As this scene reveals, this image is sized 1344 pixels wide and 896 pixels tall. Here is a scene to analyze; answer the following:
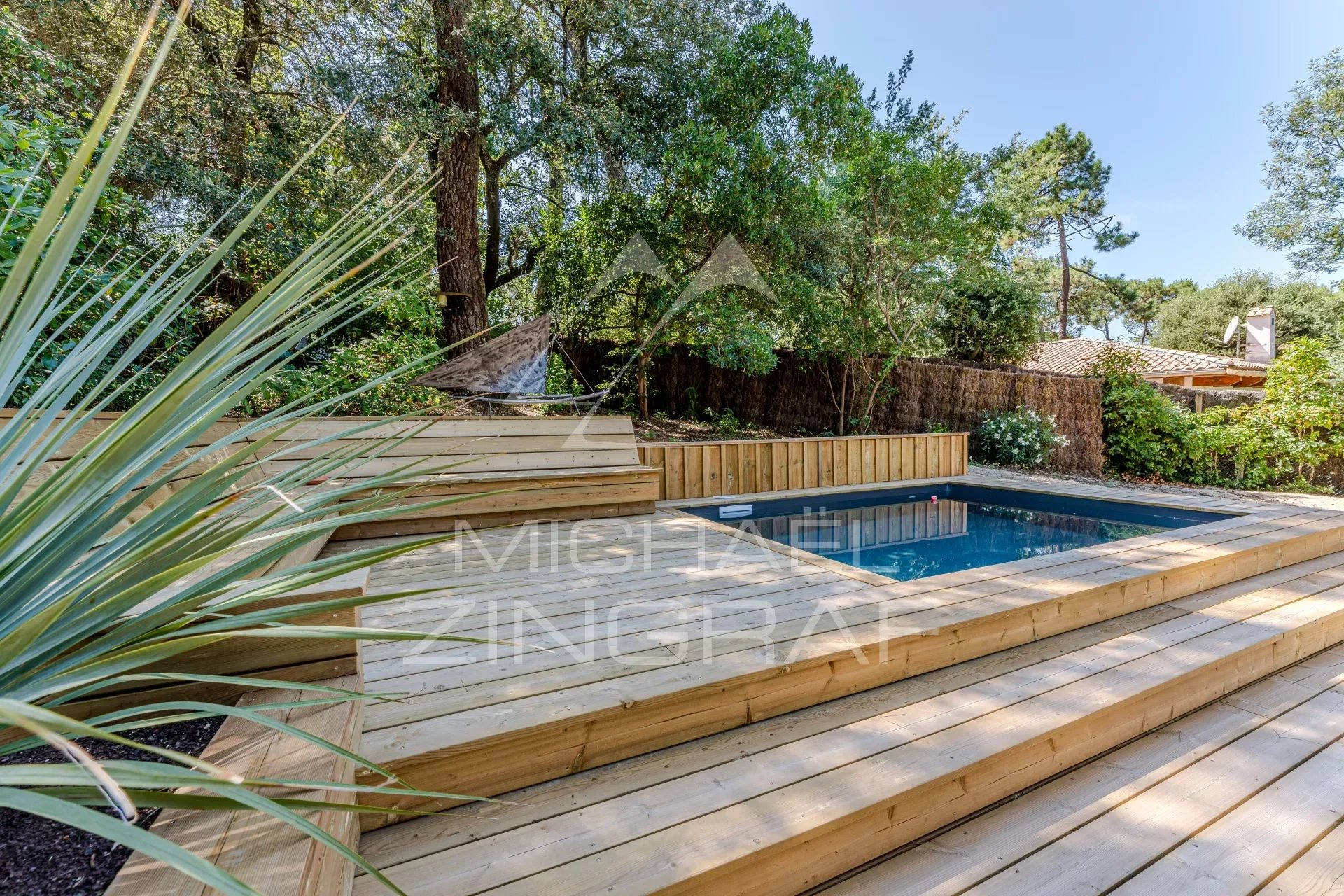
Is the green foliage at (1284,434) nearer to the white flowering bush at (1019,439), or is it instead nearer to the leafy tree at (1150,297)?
the white flowering bush at (1019,439)

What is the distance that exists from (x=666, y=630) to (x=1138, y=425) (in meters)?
7.37

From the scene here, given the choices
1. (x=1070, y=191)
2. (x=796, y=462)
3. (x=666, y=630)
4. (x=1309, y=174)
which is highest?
(x=1070, y=191)

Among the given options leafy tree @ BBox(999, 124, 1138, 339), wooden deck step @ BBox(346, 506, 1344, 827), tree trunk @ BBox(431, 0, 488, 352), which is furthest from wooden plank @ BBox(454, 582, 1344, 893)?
leafy tree @ BBox(999, 124, 1138, 339)

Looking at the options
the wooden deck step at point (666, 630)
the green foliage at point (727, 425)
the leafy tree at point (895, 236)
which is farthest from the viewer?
the green foliage at point (727, 425)

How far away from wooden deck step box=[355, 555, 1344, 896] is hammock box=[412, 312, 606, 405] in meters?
3.41

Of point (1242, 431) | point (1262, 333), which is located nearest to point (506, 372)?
point (1242, 431)

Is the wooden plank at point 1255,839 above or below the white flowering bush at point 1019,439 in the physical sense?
Answer: below

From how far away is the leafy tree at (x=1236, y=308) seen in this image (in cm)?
1570

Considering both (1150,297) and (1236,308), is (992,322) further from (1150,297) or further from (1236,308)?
(1150,297)

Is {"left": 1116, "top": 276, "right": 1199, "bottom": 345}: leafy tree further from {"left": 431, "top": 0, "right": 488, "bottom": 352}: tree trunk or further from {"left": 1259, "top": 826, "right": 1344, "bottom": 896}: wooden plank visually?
{"left": 1259, "top": 826, "right": 1344, "bottom": 896}: wooden plank

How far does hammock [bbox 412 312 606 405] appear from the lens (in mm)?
4668

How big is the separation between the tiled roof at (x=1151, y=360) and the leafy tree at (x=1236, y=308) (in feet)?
6.51

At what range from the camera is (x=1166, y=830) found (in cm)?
153

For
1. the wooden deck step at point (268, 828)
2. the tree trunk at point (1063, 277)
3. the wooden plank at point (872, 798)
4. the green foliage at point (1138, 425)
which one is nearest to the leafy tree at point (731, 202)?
the green foliage at point (1138, 425)
